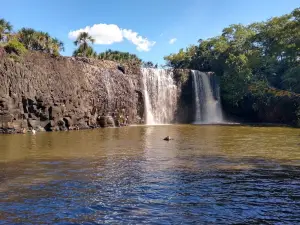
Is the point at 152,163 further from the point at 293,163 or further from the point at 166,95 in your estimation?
the point at 166,95

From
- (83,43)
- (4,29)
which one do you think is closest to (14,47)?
(4,29)

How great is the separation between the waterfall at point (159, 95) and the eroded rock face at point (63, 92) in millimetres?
1419

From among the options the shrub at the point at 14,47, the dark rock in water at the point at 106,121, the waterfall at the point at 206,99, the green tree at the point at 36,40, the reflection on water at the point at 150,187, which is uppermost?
the green tree at the point at 36,40

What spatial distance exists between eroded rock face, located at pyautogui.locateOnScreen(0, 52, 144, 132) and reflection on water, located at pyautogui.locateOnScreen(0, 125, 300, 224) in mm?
13198

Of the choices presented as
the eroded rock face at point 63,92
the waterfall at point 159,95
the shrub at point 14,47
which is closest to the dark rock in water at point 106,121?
the eroded rock face at point 63,92

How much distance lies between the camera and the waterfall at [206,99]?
149 feet

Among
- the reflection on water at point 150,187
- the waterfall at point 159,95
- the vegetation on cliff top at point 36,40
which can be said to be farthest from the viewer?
the waterfall at point 159,95

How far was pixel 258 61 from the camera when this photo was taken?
152 feet

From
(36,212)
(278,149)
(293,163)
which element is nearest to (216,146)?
(278,149)

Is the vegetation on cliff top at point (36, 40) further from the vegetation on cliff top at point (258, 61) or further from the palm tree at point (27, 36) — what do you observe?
the vegetation on cliff top at point (258, 61)

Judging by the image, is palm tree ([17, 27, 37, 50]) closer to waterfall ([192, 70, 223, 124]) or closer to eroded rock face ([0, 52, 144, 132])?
eroded rock face ([0, 52, 144, 132])

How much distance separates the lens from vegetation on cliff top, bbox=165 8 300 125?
141 ft

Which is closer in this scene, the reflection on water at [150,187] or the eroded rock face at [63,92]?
the reflection on water at [150,187]

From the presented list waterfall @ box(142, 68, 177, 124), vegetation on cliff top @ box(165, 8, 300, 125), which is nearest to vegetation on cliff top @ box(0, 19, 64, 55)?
waterfall @ box(142, 68, 177, 124)
